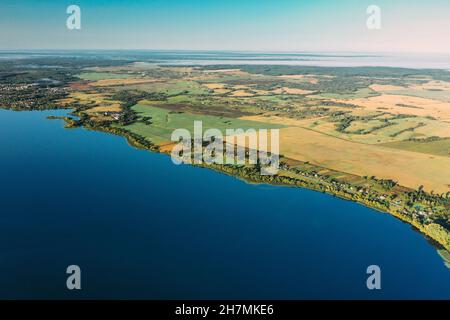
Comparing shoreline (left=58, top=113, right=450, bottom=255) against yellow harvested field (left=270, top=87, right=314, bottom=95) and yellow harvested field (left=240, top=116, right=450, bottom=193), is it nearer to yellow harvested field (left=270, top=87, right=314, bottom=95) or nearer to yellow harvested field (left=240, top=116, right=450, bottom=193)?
yellow harvested field (left=240, top=116, right=450, bottom=193)

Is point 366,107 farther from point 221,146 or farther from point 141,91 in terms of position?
point 141,91

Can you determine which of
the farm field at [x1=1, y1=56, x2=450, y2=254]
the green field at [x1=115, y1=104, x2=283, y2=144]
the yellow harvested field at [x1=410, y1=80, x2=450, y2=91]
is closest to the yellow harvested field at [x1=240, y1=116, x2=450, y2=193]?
the farm field at [x1=1, y1=56, x2=450, y2=254]

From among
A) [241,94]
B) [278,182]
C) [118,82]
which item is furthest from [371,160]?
[118,82]

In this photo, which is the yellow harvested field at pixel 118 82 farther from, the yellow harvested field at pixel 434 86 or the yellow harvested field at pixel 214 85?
the yellow harvested field at pixel 434 86

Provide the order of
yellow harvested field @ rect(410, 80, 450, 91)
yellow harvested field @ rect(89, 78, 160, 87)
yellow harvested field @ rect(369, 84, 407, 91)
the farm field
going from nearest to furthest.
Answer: the farm field → yellow harvested field @ rect(89, 78, 160, 87) → yellow harvested field @ rect(410, 80, 450, 91) → yellow harvested field @ rect(369, 84, 407, 91)

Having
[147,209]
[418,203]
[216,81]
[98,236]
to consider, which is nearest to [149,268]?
[98,236]
